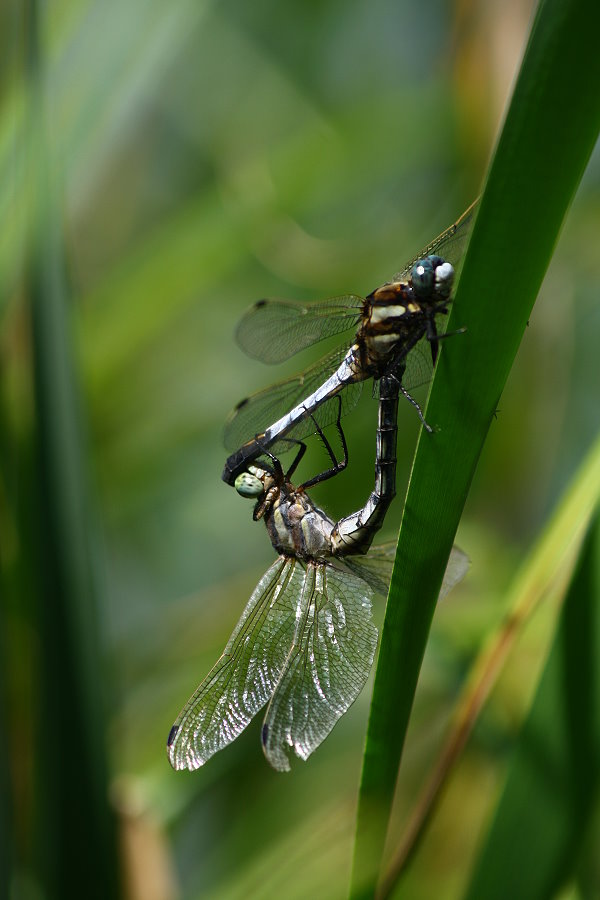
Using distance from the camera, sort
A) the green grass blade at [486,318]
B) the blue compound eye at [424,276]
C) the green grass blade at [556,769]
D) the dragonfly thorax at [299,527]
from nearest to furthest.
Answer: the green grass blade at [486,318] → the green grass blade at [556,769] → the blue compound eye at [424,276] → the dragonfly thorax at [299,527]

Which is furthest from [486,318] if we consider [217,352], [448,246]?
[217,352]

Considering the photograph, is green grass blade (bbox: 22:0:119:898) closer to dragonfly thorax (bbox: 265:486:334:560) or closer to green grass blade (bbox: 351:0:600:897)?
dragonfly thorax (bbox: 265:486:334:560)

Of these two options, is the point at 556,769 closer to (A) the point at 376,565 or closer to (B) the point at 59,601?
(A) the point at 376,565

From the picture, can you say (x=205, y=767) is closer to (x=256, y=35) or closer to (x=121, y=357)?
(x=121, y=357)

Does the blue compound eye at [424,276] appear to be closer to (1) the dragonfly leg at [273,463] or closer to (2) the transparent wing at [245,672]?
(1) the dragonfly leg at [273,463]

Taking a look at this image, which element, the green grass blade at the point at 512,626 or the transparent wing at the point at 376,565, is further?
the transparent wing at the point at 376,565

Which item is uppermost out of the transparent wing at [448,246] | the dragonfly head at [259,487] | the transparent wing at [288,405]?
the transparent wing at [448,246]

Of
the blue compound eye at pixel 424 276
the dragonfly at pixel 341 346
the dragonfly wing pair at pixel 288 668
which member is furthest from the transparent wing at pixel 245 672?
the blue compound eye at pixel 424 276

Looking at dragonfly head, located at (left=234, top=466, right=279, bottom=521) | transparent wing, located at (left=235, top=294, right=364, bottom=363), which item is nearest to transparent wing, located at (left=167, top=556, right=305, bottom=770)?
dragonfly head, located at (left=234, top=466, right=279, bottom=521)
